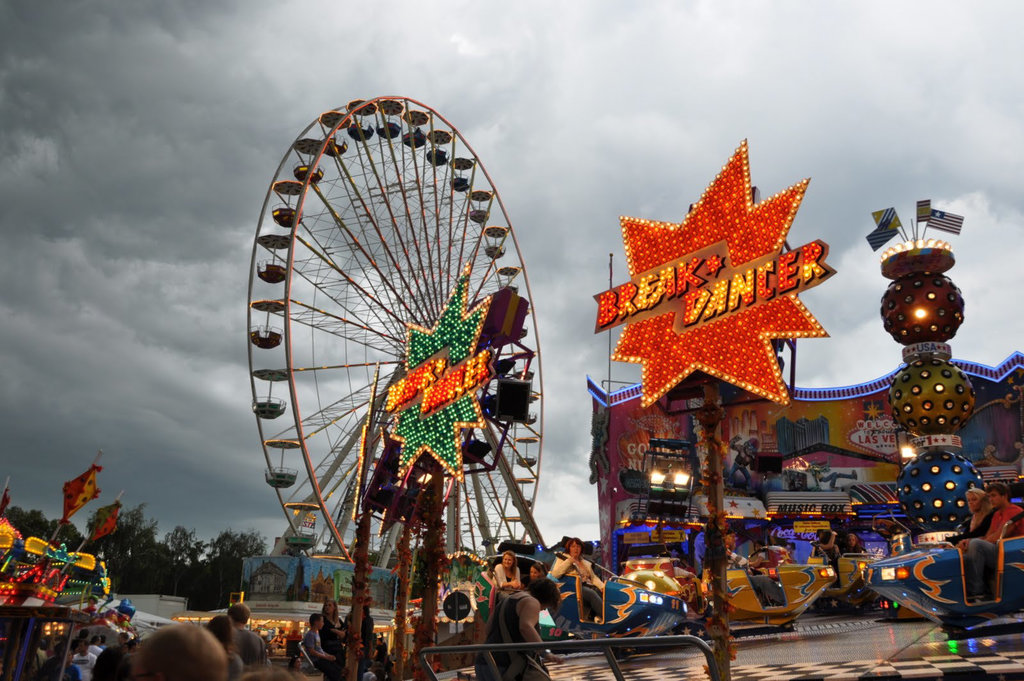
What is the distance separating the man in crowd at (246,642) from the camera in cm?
582

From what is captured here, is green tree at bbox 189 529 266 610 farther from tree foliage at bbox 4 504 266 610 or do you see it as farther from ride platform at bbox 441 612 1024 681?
ride platform at bbox 441 612 1024 681

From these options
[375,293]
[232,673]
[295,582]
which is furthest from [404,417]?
[295,582]

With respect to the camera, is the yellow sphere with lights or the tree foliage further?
Result: the tree foliage

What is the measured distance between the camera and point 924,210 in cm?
1578

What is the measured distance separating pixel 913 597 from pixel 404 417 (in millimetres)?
8431

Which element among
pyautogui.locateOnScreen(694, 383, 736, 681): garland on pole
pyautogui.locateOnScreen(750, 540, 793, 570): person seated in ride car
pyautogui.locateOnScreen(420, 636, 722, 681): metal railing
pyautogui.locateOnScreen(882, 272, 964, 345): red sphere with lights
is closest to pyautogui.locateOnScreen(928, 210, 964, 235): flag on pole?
pyautogui.locateOnScreen(882, 272, 964, 345): red sphere with lights

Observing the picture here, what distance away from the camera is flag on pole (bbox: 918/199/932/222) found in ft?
51.1

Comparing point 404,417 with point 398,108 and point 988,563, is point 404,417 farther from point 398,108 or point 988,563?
point 398,108

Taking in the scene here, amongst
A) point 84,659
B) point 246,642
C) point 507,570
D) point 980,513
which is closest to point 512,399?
point 507,570

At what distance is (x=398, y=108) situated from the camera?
27438 mm

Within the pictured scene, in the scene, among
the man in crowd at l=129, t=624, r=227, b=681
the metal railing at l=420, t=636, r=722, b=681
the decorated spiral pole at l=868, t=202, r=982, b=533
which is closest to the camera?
the man in crowd at l=129, t=624, r=227, b=681

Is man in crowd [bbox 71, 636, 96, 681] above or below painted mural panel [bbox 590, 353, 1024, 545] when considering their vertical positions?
below

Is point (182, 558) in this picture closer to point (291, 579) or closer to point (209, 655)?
point (291, 579)

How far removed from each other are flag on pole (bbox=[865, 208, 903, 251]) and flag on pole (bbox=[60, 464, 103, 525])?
13.1 meters
